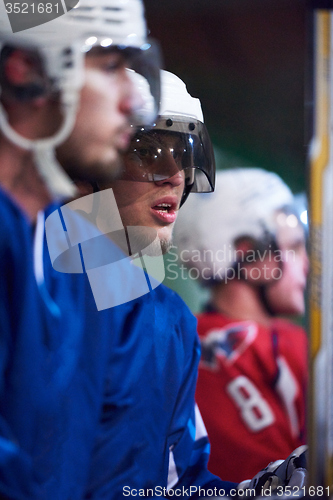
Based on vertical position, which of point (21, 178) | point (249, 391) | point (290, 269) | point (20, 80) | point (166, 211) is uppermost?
point (20, 80)

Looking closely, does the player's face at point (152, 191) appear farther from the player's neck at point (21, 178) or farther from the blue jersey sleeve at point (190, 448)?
the blue jersey sleeve at point (190, 448)

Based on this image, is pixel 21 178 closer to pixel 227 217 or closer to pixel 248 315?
pixel 227 217

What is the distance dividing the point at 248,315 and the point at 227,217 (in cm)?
40

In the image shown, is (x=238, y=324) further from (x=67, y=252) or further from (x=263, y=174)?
(x=67, y=252)

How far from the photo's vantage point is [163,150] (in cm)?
95

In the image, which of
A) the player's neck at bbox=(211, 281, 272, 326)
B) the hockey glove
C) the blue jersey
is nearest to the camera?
the blue jersey

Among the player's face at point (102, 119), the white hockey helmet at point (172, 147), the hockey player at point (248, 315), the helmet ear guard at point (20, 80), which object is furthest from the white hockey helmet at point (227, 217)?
the helmet ear guard at point (20, 80)

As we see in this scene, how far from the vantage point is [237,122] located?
3.80ft

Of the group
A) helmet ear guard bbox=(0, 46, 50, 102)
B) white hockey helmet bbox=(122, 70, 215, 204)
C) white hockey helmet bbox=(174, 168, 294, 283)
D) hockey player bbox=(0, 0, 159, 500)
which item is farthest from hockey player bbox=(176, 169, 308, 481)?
helmet ear guard bbox=(0, 46, 50, 102)

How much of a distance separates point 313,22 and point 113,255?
0.57 metres

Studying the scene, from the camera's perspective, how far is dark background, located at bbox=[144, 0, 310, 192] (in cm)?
110

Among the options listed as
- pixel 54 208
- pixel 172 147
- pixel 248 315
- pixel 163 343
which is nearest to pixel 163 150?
pixel 172 147

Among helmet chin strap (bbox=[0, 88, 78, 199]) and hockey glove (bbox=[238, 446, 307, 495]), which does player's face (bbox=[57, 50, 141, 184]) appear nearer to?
helmet chin strap (bbox=[0, 88, 78, 199])

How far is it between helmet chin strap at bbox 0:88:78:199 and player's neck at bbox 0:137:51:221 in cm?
1
